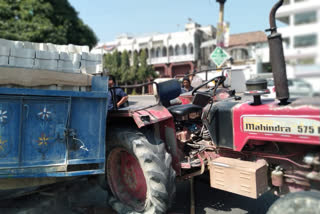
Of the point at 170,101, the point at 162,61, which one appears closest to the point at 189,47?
the point at 162,61

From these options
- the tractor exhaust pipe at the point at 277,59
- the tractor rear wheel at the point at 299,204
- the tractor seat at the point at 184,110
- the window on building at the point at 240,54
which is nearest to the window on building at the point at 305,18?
the tractor exhaust pipe at the point at 277,59

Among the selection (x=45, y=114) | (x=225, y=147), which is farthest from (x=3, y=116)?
(x=225, y=147)

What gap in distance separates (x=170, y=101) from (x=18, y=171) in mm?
2185

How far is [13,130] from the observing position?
290cm

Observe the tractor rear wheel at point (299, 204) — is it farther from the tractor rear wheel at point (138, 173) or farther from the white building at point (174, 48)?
the white building at point (174, 48)

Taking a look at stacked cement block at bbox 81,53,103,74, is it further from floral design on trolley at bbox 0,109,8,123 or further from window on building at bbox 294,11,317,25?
window on building at bbox 294,11,317,25

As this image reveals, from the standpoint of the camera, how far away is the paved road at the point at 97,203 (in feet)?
12.0

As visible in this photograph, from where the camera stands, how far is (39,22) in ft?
47.7

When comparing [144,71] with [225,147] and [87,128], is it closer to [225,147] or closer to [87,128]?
[87,128]

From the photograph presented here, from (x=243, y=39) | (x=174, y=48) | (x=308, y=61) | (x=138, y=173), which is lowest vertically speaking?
(x=138, y=173)

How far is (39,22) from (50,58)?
42.7ft

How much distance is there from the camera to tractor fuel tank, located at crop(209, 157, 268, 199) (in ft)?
8.50

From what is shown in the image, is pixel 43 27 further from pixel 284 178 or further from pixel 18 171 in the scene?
pixel 284 178

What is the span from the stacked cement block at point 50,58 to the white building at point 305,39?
2.38 meters
